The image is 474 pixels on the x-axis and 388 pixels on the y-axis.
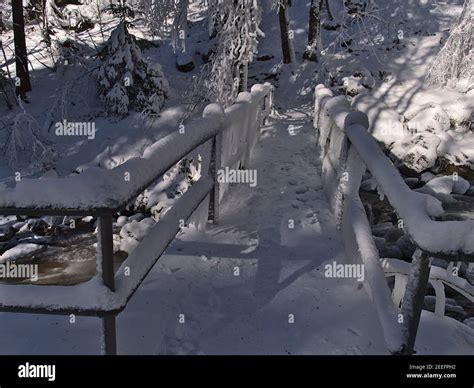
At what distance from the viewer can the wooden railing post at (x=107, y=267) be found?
2.22 meters

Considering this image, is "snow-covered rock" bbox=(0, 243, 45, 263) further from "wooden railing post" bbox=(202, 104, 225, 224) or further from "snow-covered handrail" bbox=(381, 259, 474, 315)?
"snow-covered handrail" bbox=(381, 259, 474, 315)

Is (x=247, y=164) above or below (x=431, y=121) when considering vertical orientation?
below

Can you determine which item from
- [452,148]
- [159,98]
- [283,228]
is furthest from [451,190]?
[159,98]

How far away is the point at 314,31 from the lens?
18.9m

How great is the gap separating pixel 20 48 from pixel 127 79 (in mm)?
5601

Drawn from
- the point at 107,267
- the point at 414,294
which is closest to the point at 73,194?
the point at 107,267

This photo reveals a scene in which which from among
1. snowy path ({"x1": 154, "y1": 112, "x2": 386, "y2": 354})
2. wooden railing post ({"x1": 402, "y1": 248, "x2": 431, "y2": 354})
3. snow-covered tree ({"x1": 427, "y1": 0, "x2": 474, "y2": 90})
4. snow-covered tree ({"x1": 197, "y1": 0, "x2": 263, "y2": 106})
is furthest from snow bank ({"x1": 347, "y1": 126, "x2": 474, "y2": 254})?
snow-covered tree ({"x1": 427, "y1": 0, "x2": 474, "y2": 90})

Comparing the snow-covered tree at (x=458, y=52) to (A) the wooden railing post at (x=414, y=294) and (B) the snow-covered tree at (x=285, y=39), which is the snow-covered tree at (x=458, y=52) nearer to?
(A) the wooden railing post at (x=414, y=294)

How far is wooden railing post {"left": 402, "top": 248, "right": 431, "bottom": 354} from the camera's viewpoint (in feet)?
7.34

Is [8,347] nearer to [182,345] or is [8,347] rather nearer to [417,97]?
[182,345]

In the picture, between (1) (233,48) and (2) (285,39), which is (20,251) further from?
(2) (285,39)

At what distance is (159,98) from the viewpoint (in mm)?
16203

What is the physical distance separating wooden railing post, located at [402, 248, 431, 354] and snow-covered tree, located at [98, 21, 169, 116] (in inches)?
555

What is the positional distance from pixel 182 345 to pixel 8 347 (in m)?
1.12
